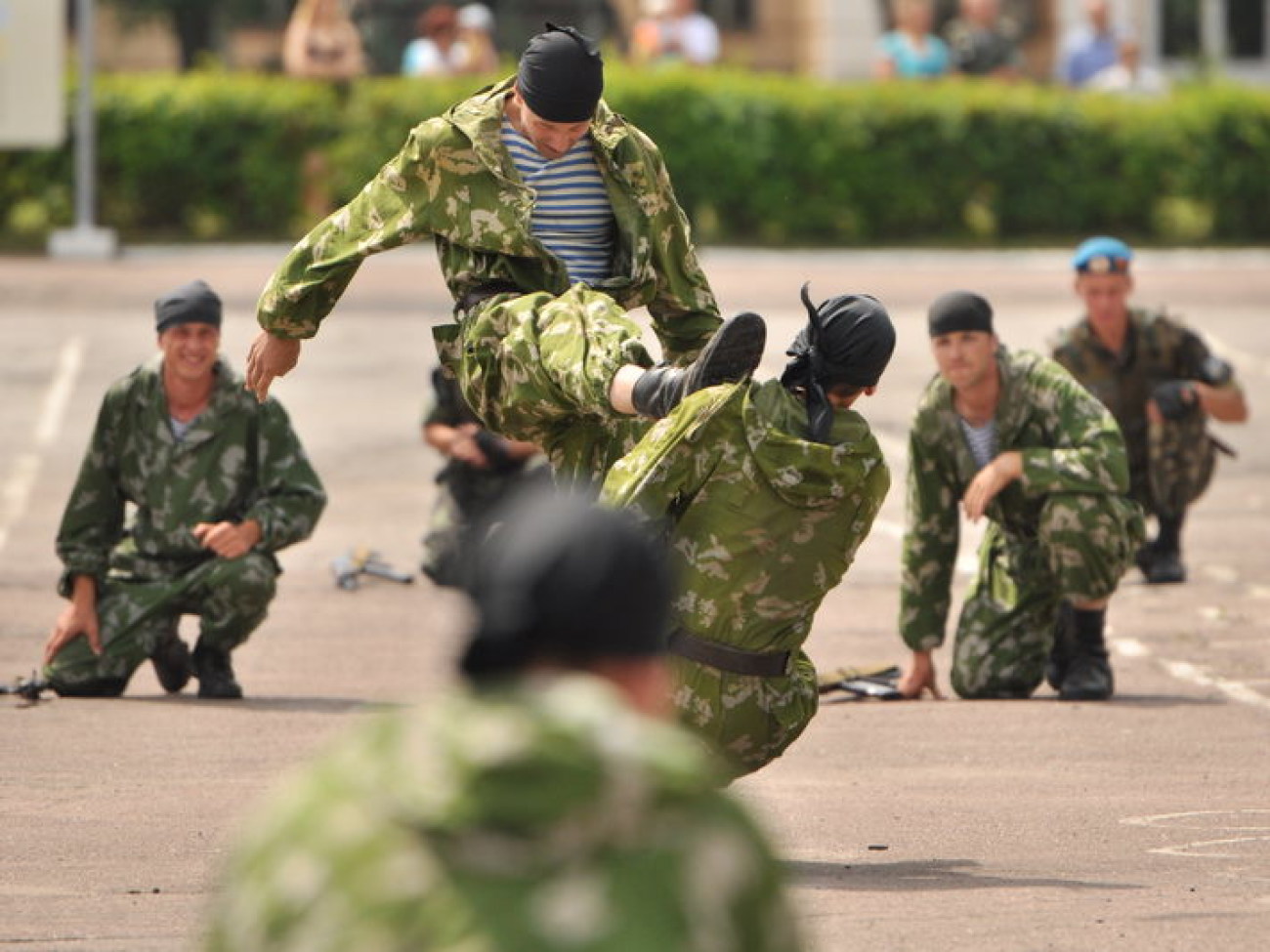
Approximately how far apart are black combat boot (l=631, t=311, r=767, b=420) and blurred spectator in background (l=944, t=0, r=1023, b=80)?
20502 millimetres

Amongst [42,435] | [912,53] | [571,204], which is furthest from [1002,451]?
[912,53]

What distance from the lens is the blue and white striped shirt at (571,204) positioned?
26.3 feet

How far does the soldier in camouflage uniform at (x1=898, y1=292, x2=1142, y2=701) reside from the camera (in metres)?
9.84

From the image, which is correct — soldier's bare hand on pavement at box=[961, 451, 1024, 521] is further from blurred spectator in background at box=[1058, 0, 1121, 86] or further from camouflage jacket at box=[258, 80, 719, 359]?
blurred spectator in background at box=[1058, 0, 1121, 86]

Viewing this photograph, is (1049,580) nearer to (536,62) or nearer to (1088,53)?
(536,62)

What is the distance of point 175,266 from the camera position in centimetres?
2169

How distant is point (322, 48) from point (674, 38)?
403cm

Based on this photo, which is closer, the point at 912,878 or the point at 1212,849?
the point at 912,878

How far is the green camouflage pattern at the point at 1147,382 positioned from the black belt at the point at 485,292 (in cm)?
477

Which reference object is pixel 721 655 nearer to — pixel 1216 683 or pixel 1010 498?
pixel 1010 498

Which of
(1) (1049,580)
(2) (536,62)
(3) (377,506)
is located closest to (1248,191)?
(3) (377,506)

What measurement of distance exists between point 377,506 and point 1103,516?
229 inches

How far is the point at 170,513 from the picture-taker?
10148 mm

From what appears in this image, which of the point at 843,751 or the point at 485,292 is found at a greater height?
the point at 485,292
